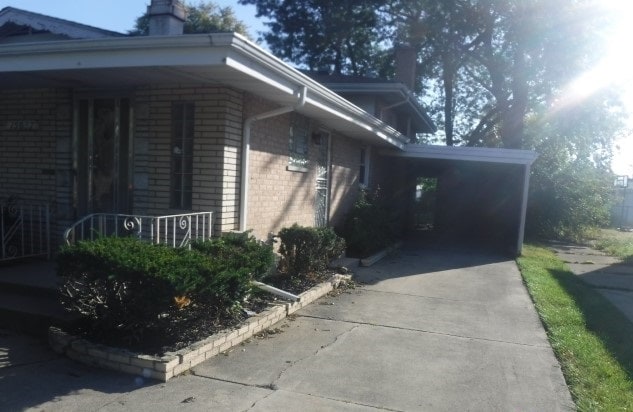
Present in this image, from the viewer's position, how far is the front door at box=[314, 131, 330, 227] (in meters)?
10.7

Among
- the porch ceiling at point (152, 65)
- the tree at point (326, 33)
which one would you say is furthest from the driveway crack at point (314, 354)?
the tree at point (326, 33)

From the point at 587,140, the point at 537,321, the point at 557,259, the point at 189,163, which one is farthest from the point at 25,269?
the point at 587,140

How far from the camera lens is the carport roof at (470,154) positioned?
500 inches

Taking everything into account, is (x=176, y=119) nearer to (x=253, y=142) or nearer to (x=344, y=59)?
(x=253, y=142)

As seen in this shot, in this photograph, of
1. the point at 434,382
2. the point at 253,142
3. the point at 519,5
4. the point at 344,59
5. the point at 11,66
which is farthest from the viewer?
the point at 344,59

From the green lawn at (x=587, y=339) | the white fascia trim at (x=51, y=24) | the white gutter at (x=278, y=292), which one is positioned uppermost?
the white fascia trim at (x=51, y=24)

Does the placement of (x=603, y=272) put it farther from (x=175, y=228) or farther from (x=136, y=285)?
(x=136, y=285)

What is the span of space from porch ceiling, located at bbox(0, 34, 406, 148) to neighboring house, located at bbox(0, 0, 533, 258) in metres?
0.01

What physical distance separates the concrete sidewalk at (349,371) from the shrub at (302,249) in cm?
89

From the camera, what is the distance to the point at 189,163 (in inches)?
272

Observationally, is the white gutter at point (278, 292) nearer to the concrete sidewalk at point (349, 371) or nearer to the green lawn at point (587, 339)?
the concrete sidewalk at point (349, 371)

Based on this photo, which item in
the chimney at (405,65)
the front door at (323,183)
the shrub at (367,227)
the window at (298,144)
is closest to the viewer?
the window at (298,144)

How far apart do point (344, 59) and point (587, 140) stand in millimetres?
13324

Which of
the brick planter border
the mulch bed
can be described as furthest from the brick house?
the brick planter border
